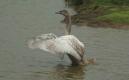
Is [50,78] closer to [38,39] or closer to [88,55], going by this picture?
[38,39]

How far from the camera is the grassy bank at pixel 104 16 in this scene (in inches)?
1170

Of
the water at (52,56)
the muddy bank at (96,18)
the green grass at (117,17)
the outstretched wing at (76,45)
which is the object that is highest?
the outstretched wing at (76,45)

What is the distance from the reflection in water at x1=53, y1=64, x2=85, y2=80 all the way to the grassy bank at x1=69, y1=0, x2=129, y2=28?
13.4m

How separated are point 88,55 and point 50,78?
447 centimetres

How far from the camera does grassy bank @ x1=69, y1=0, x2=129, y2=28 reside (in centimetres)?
2972

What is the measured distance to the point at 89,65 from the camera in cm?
1673

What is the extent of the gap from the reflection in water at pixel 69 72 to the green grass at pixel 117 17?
14052 mm

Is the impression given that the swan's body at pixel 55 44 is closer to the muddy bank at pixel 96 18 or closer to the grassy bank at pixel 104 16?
the muddy bank at pixel 96 18

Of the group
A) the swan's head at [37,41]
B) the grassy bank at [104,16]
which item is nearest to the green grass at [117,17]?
the grassy bank at [104,16]

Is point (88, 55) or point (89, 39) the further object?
point (89, 39)

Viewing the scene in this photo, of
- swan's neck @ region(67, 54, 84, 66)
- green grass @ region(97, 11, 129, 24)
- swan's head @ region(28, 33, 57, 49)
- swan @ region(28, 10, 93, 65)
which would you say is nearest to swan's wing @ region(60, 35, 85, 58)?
swan @ region(28, 10, 93, 65)

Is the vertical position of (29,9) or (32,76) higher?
(32,76)

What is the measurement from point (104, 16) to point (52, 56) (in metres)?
13.9

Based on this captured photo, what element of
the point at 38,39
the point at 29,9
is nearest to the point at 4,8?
the point at 29,9
